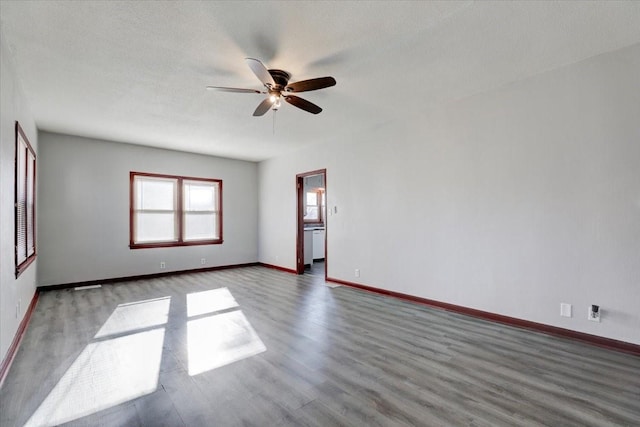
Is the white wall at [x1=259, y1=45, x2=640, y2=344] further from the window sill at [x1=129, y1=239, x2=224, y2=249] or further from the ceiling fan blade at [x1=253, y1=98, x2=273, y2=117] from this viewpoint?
the window sill at [x1=129, y1=239, x2=224, y2=249]

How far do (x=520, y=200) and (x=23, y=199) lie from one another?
564 centimetres

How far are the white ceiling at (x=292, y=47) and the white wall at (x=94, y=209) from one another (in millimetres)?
1384

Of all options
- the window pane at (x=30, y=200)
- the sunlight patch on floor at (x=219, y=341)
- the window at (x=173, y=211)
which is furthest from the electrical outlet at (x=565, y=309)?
the window at (x=173, y=211)

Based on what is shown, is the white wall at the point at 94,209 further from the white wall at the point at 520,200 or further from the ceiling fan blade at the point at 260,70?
the ceiling fan blade at the point at 260,70

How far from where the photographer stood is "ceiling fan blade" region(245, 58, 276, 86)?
2388mm

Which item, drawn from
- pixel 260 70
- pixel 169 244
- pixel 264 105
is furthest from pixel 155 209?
pixel 260 70

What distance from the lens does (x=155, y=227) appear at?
6332mm

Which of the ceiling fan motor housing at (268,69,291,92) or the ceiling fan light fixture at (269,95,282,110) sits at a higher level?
the ceiling fan motor housing at (268,69,291,92)

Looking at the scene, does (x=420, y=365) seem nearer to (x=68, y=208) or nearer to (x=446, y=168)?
(x=446, y=168)

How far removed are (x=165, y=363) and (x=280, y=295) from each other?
2274 mm

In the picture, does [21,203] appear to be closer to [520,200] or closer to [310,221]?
[520,200]

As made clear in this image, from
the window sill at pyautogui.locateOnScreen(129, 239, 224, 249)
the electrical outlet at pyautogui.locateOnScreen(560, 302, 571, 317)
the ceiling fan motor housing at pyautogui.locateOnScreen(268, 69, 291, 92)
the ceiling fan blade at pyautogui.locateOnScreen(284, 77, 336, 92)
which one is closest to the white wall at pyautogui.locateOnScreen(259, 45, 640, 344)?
the electrical outlet at pyautogui.locateOnScreen(560, 302, 571, 317)

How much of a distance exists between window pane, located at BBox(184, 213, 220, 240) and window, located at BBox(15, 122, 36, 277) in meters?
2.68

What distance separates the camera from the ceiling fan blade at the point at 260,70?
239cm
